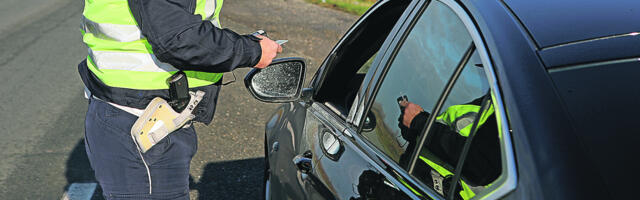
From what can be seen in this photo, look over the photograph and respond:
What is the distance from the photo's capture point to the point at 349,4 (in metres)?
14.1

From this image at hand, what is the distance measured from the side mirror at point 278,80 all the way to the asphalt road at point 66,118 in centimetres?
177

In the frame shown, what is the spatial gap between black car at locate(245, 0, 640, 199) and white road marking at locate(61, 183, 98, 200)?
2.32 metres

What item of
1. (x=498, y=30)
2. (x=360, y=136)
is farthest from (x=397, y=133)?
(x=498, y=30)

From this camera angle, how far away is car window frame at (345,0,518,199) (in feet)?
5.00

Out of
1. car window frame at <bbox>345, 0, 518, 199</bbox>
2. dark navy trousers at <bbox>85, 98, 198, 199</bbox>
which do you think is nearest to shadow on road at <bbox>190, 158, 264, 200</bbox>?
dark navy trousers at <bbox>85, 98, 198, 199</bbox>

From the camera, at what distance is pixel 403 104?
224cm

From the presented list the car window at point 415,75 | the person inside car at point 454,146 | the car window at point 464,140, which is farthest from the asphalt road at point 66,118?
the car window at point 464,140

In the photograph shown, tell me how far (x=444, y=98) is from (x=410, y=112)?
0.21m

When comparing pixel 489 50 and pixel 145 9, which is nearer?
pixel 489 50

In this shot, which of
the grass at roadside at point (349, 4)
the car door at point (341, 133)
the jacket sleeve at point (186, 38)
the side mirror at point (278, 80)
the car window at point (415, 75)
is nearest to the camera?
the car window at point (415, 75)

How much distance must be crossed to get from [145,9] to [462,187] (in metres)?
1.33

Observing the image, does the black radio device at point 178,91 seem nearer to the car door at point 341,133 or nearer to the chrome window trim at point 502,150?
the car door at point 341,133

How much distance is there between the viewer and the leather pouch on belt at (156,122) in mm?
2852

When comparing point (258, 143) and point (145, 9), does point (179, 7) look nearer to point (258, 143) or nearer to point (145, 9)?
point (145, 9)
